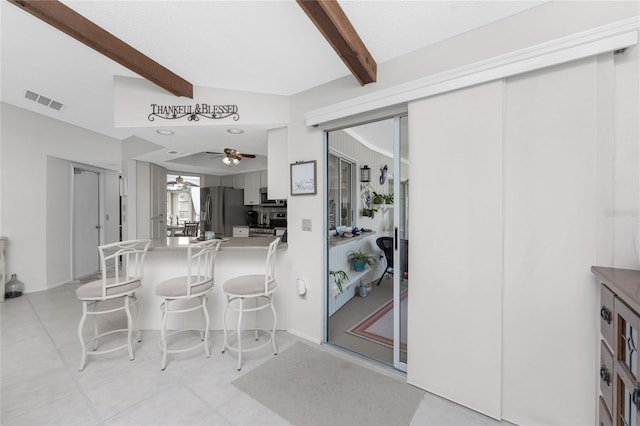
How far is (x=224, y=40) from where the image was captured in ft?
6.12

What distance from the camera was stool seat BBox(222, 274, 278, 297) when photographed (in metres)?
2.17

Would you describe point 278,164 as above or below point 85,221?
above

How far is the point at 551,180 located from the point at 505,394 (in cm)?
131

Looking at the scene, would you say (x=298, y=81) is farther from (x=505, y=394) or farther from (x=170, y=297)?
(x=505, y=394)

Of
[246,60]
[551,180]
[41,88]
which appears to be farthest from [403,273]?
[41,88]

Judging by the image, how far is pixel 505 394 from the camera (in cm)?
159

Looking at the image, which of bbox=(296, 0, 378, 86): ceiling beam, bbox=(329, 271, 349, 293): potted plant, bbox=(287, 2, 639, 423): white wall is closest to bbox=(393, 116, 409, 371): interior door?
bbox=(287, 2, 639, 423): white wall

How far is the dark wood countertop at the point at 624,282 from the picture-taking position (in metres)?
0.96

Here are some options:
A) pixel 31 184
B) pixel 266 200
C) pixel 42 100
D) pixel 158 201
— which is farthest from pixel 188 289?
pixel 266 200

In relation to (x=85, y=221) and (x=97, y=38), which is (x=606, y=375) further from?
(x=85, y=221)

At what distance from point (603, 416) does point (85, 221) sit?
22.0 feet

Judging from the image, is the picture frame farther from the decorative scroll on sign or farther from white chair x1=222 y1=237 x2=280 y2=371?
white chair x1=222 y1=237 x2=280 y2=371

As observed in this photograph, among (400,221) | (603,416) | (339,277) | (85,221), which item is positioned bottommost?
(603,416)

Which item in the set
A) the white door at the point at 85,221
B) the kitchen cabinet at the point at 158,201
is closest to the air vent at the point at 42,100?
the kitchen cabinet at the point at 158,201
